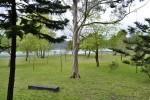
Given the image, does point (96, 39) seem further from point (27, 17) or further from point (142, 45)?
point (27, 17)

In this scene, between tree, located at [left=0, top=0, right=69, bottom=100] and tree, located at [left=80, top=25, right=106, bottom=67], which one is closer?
tree, located at [left=0, top=0, right=69, bottom=100]

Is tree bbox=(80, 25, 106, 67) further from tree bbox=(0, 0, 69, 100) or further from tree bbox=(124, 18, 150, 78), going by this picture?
tree bbox=(0, 0, 69, 100)

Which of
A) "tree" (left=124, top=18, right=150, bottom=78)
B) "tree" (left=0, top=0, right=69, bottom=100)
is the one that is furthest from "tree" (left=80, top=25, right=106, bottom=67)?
"tree" (left=0, top=0, right=69, bottom=100)

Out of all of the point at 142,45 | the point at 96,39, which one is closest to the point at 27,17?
the point at 142,45

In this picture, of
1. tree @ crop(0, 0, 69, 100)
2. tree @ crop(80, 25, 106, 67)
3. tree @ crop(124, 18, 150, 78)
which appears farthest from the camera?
tree @ crop(80, 25, 106, 67)

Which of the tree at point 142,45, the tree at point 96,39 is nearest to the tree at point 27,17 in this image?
the tree at point 142,45

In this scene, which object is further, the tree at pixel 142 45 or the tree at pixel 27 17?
the tree at pixel 142 45

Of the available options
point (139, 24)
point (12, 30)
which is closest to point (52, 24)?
point (12, 30)

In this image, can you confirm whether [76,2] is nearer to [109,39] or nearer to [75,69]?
[75,69]

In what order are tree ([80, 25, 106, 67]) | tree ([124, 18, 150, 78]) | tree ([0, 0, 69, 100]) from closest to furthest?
tree ([0, 0, 69, 100]) < tree ([124, 18, 150, 78]) < tree ([80, 25, 106, 67])

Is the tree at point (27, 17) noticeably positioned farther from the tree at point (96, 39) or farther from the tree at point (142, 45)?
the tree at point (96, 39)

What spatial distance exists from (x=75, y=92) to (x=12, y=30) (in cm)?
900

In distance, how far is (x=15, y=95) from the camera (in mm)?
14734

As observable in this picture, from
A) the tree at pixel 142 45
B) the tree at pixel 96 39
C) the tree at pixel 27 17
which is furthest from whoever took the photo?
the tree at pixel 96 39
